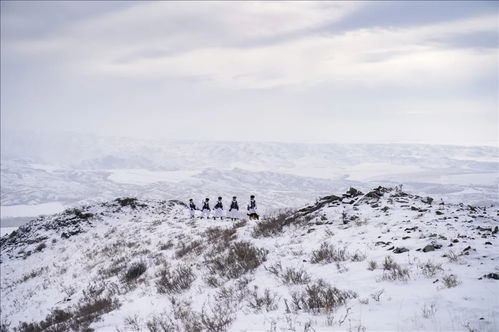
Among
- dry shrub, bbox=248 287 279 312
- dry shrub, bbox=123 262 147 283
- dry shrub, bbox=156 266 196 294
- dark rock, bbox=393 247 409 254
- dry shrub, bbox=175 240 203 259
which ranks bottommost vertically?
dry shrub, bbox=123 262 147 283

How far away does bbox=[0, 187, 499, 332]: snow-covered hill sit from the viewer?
5141 mm

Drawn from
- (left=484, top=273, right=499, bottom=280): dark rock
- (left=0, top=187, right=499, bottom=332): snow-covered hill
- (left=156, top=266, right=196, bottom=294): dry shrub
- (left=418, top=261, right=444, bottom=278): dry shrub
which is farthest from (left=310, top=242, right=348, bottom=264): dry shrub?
(left=156, top=266, right=196, bottom=294): dry shrub

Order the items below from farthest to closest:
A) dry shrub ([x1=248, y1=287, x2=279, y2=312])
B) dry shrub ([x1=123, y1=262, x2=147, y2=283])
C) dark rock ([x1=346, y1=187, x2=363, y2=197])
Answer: dark rock ([x1=346, y1=187, x2=363, y2=197]) → dry shrub ([x1=123, y1=262, x2=147, y2=283]) → dry shrub ([x1=248, y1=287, x2=279, y2=312])

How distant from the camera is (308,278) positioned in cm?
718

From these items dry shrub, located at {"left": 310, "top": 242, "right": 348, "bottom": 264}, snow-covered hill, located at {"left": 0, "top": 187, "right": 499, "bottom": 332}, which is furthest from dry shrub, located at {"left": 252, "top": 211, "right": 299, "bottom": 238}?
dry shrub, located at {"left": 310, "top": 242, "right": 348, "bottom": 264}

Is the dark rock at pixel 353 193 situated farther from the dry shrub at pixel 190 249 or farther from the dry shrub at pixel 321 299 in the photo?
the dry shrub at pixel 321 299

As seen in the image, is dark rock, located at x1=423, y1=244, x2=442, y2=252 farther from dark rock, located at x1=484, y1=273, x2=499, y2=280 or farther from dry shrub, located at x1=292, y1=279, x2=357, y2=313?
dry shrub, located at x1=292, y1=279, x2=357, y2=313

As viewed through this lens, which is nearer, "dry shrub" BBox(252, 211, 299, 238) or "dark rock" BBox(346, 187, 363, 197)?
"dry shrub" BBox(252, 211, 299, 238)

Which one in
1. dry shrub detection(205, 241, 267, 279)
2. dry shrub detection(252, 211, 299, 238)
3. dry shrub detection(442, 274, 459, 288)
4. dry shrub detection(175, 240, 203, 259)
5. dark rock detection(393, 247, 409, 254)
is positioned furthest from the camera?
dry shrub detection(175, 240, 203, 259)

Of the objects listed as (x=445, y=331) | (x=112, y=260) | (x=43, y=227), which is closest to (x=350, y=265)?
(x=445, y=331)

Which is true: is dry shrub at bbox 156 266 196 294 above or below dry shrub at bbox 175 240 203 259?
above

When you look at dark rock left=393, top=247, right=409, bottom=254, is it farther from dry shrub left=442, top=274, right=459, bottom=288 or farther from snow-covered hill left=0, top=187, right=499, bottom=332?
dry shrub left=442, top=274, right=459, bottom=288

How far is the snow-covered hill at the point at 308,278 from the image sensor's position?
514 cm

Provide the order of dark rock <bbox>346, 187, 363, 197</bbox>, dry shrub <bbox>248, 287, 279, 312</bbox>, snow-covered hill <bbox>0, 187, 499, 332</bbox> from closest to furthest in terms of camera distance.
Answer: snow-covered hill <bbox>0, 187, 499, 332</bbox> → dry shrub <bbox>248, 287, 279, 312</bbox> → dark rock <bbox>346, 187, 363, 197</bbox>
